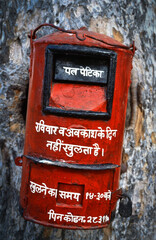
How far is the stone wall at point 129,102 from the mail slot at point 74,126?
49 cm

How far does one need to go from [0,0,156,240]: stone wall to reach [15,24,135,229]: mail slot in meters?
0.49

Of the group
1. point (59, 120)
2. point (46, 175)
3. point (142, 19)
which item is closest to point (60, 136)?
point (59, 120)

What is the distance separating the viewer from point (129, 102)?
187cm

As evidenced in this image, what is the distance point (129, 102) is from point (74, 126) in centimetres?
70

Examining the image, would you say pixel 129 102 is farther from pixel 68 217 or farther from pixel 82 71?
pixel 68 217

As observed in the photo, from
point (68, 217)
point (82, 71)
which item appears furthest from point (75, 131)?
point (68, 217)

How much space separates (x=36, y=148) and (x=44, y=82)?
0.34 m

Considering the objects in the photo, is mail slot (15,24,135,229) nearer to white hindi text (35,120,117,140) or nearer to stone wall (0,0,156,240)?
white hindi text (35,120,117,140)

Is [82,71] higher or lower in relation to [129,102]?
higher

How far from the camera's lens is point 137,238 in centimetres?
196

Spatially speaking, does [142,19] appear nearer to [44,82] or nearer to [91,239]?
[44,82]

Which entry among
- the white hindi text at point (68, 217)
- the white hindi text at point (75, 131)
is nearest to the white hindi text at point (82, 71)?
the white hindi text at point (75, 131)

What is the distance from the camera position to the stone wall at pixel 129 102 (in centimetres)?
180

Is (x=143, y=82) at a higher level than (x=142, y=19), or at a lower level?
lower
